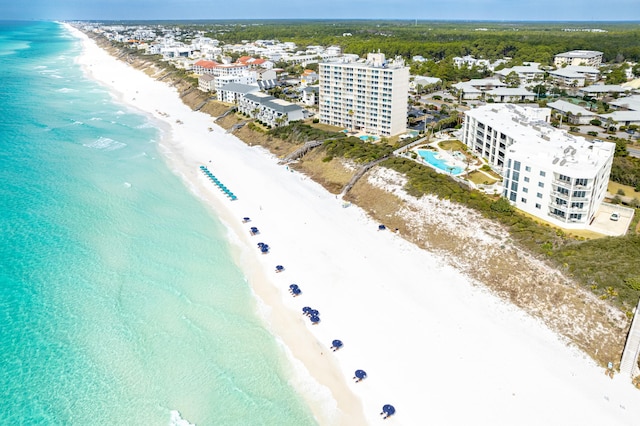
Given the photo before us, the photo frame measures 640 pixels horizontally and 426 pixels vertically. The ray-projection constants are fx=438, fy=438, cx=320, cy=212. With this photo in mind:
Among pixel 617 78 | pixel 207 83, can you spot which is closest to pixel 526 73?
pixel 617 78

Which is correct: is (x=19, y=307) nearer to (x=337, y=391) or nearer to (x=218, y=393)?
(x=218, y=393)

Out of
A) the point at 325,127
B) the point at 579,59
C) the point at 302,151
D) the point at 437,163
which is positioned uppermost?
the point at 579,59

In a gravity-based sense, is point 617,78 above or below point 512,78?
below

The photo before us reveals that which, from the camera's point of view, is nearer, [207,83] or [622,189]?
[622,189]

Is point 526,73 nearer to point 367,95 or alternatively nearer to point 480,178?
point 367,95

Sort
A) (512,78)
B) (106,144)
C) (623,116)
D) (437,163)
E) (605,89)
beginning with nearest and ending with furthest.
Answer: (437,163) < (623,116) < (106,144) < (605,89) < (512,78)

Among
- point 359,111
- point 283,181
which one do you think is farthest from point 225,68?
point 283,181

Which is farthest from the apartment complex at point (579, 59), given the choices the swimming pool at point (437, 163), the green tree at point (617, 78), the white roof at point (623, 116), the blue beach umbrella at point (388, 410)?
the blue beach umbrella at point (388, 410)

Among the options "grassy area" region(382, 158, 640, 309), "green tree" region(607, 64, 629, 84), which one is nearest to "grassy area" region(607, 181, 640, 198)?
"grassy area" region(382, 158, 640, 309)
